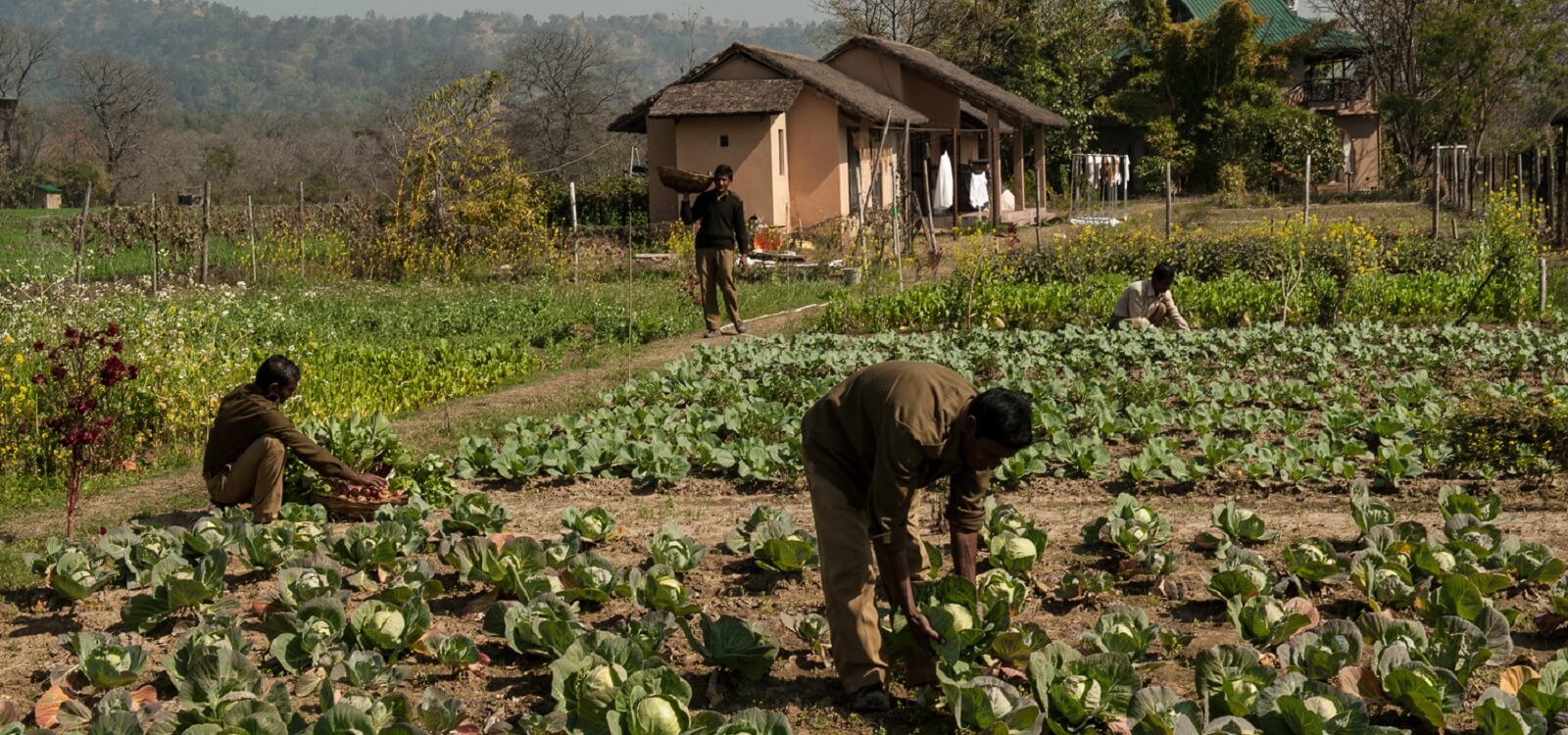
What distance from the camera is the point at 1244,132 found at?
4000 centimetres

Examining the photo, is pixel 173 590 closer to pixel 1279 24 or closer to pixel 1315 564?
pixel 1315 564

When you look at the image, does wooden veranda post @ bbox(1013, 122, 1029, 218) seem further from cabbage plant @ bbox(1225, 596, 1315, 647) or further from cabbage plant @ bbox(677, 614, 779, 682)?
cabbage plant @ bbox(677, 614, 779, 682)

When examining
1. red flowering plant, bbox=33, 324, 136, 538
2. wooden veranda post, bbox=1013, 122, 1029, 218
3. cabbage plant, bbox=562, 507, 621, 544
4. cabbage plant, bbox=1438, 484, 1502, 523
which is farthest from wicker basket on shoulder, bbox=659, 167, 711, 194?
wooden veranda post, bbox=1013, 122, 1029, 218

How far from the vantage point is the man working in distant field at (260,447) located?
304 inches

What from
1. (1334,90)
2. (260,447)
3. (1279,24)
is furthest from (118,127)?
(260,447)

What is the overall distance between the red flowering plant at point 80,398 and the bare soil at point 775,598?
1197mm

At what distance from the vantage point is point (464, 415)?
1162 centimetres

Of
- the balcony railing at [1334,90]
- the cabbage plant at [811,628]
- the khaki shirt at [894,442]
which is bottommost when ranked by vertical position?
the cabbage plant at [811,628]

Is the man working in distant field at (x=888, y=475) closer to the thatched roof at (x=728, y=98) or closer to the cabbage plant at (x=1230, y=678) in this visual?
the cabbage plant at (x=1230, y=678)

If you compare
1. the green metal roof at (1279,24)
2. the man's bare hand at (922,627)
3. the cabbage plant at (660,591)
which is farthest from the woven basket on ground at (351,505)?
the green metal roof at (1279,24)

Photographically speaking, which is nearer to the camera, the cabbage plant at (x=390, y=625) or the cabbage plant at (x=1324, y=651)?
the cabbage plant at (x=1324, y=651)

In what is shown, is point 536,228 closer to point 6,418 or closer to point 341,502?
point 6,418

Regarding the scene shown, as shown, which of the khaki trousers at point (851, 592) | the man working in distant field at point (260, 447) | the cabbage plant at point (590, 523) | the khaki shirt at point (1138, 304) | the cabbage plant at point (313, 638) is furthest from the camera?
the khaki shirt at point (1138, 304)

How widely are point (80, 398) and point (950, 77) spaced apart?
81.4 ft
